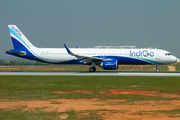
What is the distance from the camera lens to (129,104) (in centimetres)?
1247

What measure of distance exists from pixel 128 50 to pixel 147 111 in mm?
28173

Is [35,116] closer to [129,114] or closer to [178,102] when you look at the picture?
[129,114]

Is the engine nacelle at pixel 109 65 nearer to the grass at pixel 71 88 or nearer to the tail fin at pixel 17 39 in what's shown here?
the grass at pixel 71 88

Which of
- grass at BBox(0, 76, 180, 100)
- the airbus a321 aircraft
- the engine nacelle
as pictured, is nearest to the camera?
grass at BBox(0, 76, 180, 100)

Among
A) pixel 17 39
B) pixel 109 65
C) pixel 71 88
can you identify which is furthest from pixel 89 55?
pixel 71 88

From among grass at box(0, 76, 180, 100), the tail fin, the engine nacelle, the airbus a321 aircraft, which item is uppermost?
the tail fin

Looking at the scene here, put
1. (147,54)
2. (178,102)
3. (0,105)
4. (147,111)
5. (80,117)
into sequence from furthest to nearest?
(147,54) → (178,102) → (0,105) → (147,111) → (80,117)

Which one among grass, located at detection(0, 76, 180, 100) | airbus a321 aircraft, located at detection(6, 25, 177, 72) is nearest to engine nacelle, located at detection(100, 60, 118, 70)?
airbus a321 aircraft, located at detection(6, 25, 177, 72)

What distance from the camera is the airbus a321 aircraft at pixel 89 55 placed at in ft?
123

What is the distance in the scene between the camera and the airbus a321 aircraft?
37.6 meters

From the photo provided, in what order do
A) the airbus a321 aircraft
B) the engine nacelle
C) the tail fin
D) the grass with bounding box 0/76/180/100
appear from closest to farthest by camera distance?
the grass with bounding box 0/76/180/100 < the engine nacelle < the airbus a321 aircraft < the tail fin

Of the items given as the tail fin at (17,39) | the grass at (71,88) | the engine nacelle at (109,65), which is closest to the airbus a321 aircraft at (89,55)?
the tail fin at (17,39)

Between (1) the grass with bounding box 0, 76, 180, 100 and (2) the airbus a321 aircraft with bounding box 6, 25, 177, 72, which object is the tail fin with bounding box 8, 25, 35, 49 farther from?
(1) the grass with bounding box 0, 76, 180, 100

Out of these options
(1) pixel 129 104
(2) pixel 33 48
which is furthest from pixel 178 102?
(2) pixel 33 48
